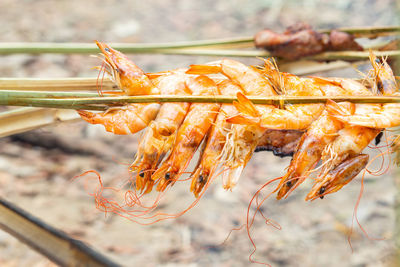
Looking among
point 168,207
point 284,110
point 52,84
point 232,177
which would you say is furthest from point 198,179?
point 168,207

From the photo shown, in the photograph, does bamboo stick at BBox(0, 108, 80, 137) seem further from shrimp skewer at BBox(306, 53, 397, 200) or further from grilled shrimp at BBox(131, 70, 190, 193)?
shrimp skewer at BBox(306, 53, 397, 200)

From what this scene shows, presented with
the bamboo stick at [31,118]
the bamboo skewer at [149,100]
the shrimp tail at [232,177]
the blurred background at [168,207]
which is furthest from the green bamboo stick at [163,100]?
the blurred background at [168,207]

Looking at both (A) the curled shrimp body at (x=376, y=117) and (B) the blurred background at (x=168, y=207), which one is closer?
(A) the curled shrimp body at (x=376, y=117)

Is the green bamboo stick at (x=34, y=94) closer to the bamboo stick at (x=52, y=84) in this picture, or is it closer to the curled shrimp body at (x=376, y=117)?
the bamboo stick at (x=52, y=84)

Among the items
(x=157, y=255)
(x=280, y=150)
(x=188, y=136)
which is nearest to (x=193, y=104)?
(x=188, y=136)

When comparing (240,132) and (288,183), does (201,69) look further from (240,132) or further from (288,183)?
(288,183)

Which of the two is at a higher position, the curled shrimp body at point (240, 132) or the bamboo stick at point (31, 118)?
the curled shrimp body at point (240, 132)

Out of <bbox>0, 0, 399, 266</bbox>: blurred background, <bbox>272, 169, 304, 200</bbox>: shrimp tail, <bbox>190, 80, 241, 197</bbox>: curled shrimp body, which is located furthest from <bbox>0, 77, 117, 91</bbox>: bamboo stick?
<bbox>0, 0, 399, 266</bbox>: blurred background
